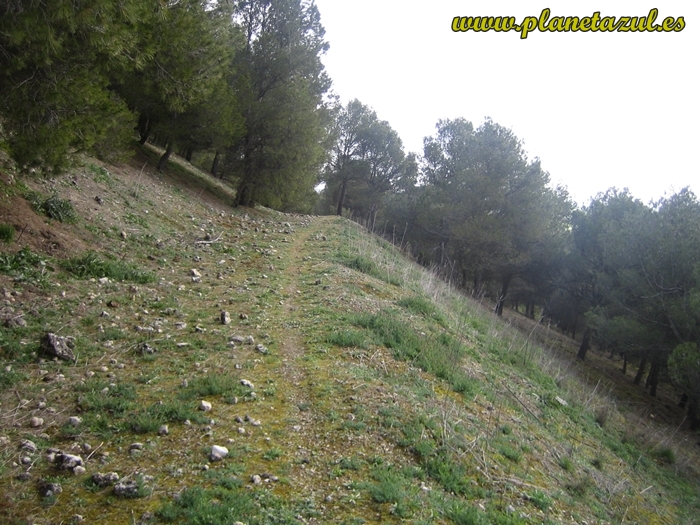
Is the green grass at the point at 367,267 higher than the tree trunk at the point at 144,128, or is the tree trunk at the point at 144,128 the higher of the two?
the tree trunk at the point at 144,128

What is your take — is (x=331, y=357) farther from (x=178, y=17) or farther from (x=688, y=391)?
(x=688, y=391)

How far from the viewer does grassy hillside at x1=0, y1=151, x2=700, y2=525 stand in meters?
3.78

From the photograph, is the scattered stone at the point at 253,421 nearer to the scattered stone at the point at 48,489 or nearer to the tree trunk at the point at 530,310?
the scattered stone at the point at 48,489

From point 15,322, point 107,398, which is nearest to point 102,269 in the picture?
point 15,322

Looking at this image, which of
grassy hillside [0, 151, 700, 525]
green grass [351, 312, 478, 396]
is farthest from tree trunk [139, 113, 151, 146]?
green grass [351, 312, 478, 396]

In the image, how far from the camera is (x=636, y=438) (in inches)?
398

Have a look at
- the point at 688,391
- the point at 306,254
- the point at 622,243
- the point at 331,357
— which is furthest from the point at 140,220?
the point at 622,243

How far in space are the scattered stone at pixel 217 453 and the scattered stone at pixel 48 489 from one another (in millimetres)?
1114

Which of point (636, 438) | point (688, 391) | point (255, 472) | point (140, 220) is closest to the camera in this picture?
point (255, 472)

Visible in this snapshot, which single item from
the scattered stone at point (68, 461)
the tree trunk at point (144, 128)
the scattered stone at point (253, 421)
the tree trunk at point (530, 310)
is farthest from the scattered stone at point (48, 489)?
the tree trunk at point (530, 310)

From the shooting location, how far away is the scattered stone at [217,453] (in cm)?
407

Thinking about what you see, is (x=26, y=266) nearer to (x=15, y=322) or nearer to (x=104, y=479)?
(x=15, y=322)

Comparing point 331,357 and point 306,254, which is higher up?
point 306,254

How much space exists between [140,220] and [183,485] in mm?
8759
